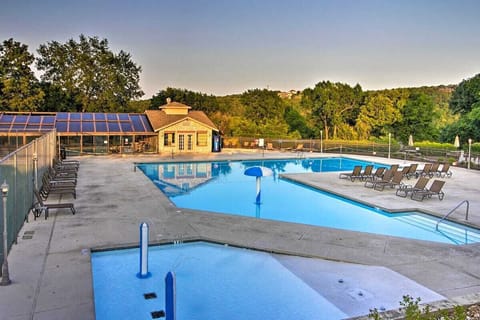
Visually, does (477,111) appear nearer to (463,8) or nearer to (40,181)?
(463,8)

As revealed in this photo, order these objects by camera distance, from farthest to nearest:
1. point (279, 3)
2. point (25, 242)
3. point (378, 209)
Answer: point (279, 3) < point (378, 209) < point (25, 242)

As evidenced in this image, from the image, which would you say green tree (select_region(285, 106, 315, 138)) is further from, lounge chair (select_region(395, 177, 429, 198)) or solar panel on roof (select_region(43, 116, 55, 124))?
lounge chair (select_region(395, 177, 429, 198))

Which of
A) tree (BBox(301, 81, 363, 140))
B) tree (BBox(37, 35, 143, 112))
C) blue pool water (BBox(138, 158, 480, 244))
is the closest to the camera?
blue pool water (BBox(138, 158, 480, 244))

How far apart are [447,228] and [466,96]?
947 inches

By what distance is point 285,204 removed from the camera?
13148 millimetres

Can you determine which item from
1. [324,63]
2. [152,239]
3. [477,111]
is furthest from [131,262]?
[324,63]

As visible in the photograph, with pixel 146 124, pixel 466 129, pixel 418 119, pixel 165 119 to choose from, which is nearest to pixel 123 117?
pixel 146 124

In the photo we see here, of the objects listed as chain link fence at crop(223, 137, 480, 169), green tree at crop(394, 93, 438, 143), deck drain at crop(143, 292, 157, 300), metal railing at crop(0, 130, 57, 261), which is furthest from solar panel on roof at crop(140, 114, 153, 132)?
green tree at crop(394, 93, 438, 143)

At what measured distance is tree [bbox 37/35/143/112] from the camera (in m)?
40.4

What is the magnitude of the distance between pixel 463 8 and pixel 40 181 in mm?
23305

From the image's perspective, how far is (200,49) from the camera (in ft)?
109

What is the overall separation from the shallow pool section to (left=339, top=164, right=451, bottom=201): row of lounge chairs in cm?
736

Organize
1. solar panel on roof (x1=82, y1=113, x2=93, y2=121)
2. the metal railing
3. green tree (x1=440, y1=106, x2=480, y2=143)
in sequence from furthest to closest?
1. solar panel on roof (x1=82, y1=113, x2=93, y2=121)
2. green tree (x1=440, y1=106, x2=480, y2=143)
3. the metal railing

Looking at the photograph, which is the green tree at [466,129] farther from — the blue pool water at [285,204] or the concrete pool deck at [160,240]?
the concrete pool deck at [160,240]
